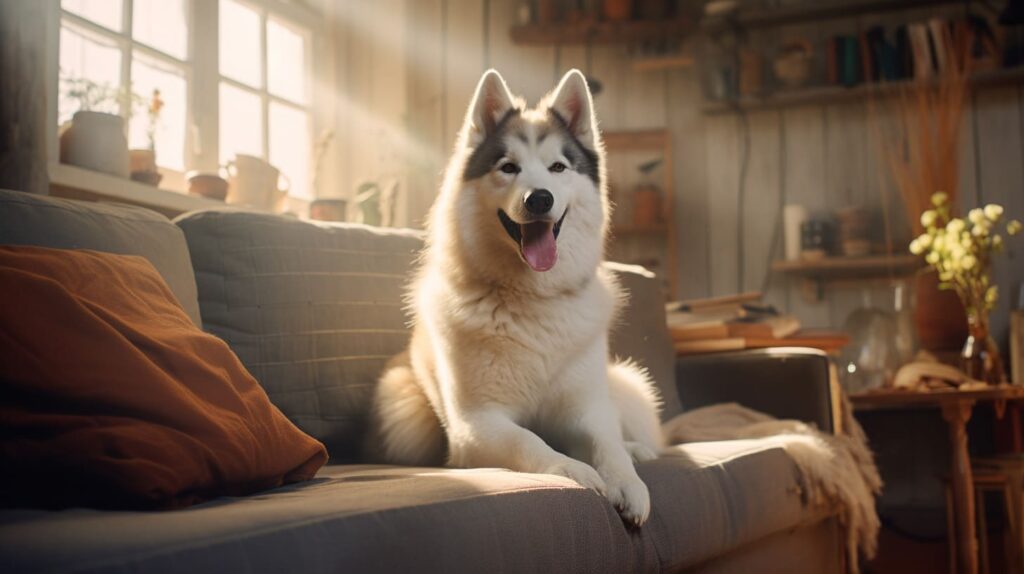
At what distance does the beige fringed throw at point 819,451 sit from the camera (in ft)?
7.24

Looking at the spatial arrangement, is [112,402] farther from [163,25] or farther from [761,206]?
[761,206]

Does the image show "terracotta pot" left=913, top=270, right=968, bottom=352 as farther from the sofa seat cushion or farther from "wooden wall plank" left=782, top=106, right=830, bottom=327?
the sofa seat cushion

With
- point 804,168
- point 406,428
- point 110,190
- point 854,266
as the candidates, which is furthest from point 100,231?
point 804,168

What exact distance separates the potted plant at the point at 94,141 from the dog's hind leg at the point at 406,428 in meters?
1.29

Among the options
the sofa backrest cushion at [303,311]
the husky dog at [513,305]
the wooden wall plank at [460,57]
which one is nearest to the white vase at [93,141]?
the sofa backrest cushion at [303,311]

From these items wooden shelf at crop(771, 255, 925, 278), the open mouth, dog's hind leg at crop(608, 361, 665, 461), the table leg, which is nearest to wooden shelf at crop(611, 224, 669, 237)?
wooden shelf at crop(771, 255, 925, 278)

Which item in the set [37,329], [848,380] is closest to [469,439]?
[37,329]

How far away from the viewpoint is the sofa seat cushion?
851mm

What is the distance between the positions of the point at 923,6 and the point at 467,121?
11.1ft

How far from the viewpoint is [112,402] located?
1.15 meters

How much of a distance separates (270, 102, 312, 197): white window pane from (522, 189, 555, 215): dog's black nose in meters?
2.50

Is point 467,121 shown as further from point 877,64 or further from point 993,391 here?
point 877,64

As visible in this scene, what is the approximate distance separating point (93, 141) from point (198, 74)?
908mm

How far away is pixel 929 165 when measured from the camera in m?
4.14
